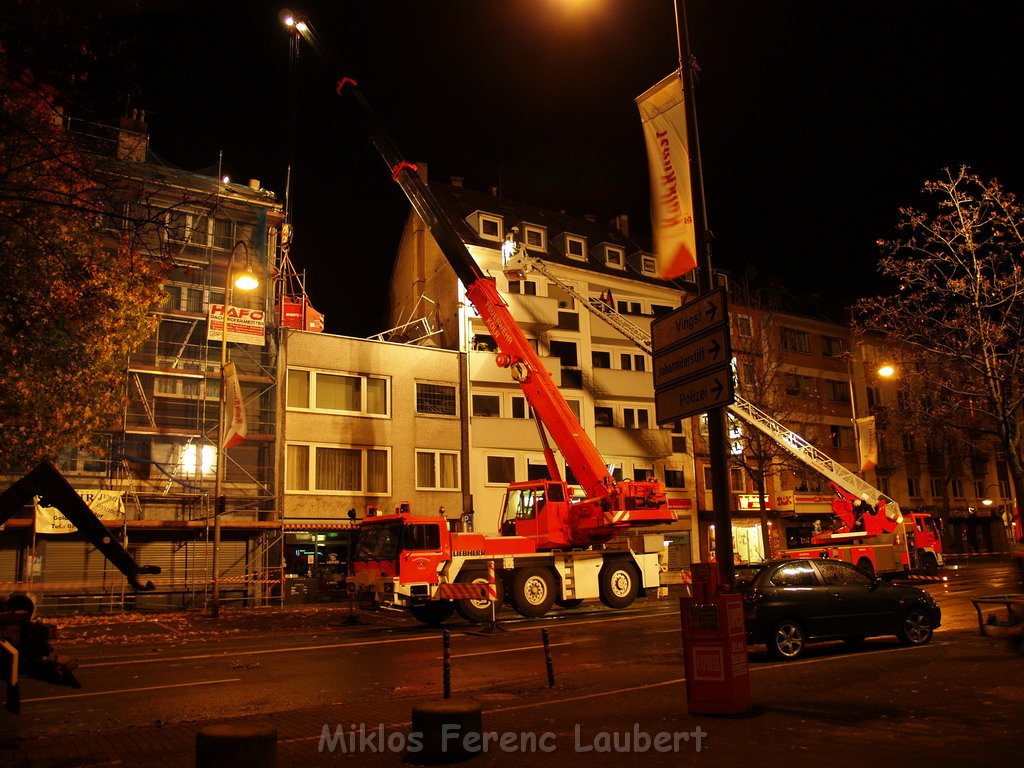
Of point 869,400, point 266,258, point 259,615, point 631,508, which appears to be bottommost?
point 259,615

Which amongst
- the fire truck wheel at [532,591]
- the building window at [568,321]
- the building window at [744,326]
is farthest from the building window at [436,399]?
the building window at [744,326]

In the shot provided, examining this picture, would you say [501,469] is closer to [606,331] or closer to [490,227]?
[606,331]

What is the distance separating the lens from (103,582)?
2545 centimetres

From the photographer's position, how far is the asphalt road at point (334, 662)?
10.0m

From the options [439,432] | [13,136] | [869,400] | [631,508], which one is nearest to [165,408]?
[439,432]

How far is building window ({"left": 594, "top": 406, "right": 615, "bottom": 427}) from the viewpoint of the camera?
133 ft

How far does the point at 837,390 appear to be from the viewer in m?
50.8

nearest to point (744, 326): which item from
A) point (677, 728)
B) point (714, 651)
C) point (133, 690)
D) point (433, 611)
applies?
point (433, 611)

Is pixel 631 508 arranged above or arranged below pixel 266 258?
below

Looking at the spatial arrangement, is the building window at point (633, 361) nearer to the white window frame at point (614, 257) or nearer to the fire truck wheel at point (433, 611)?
the white window frame at point (614, 257)

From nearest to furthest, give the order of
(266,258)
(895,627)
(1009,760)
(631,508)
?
(1009,760), (895,627), (631,508), (266,258)

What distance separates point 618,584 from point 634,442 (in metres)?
18.1

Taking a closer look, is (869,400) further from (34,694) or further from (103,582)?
(34,694)

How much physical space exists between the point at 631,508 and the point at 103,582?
16.5 meters
